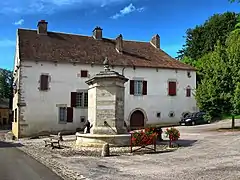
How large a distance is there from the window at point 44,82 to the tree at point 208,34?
24.7 metres

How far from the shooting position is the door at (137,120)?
1309 inches

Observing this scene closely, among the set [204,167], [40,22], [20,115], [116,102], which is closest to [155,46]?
[40,22]

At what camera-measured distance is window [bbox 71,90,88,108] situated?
1241 inches

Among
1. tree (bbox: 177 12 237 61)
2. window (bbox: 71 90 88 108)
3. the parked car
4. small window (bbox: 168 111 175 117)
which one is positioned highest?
tree (bbox: 177 12 237 61)

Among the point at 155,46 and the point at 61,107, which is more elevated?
the point at 155,46

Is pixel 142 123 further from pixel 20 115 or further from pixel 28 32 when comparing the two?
pixel 28 32

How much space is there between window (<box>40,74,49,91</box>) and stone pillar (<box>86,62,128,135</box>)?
1364 centimetres

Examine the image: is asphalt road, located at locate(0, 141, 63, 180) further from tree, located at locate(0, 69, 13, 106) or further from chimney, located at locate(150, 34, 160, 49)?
tree, located at locate(0, 69, 13, 106)

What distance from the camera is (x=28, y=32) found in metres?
33.2

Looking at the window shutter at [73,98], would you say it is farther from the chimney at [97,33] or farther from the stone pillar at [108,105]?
the stone pillar at [108,105]

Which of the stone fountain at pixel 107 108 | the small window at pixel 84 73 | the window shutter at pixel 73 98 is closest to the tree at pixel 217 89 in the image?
the stone fountain at pixel 107 108

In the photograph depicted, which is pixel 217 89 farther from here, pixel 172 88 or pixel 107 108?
pixel 172 88

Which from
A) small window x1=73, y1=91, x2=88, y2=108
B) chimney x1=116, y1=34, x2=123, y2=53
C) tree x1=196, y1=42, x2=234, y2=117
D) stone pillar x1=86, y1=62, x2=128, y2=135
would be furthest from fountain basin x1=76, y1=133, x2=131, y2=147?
chimney x1=116, y1=34, x2=123, y2=53

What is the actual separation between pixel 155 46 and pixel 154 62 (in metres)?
4.66
